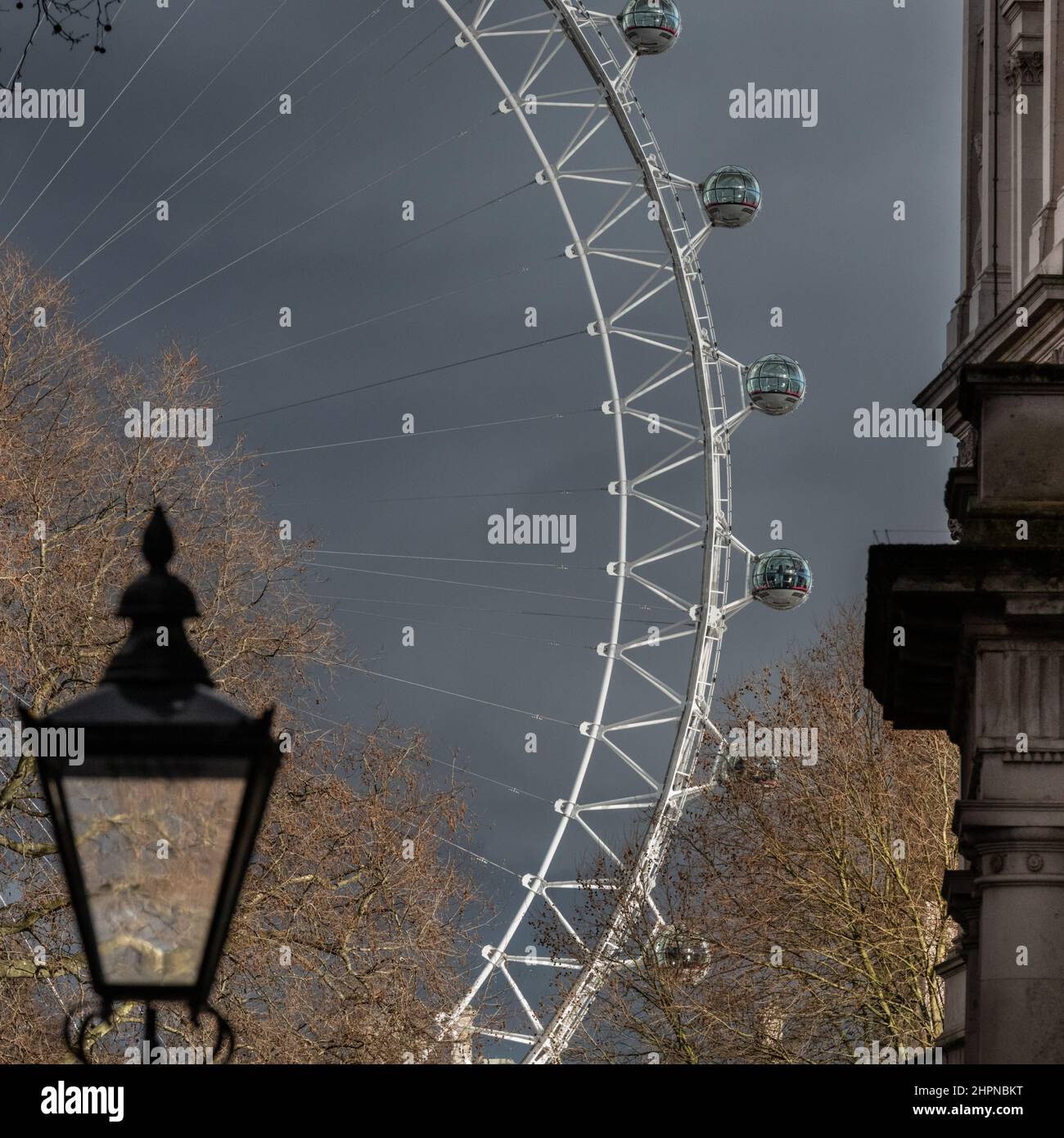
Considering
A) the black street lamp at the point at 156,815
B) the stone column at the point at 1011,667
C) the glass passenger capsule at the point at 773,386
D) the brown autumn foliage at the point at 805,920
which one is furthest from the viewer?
the glass passenger capsule at the point at 773,386

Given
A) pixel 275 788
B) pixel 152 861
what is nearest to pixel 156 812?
pixel 152 861

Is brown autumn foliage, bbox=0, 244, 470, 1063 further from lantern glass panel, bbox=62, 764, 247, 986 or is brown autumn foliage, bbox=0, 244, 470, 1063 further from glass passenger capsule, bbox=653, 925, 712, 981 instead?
lantern glass panel, bbox=62, 764, 247, 986

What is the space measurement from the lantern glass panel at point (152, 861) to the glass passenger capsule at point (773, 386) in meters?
45.9

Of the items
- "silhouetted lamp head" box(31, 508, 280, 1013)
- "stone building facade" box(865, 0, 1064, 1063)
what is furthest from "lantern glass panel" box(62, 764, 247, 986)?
"stone building facade" box(865, 0, 1064, 1063)

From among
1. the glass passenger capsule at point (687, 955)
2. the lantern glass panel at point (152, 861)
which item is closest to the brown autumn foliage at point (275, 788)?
the glass passenger capsule at point (687, 955)

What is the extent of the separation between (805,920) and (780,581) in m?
9.81

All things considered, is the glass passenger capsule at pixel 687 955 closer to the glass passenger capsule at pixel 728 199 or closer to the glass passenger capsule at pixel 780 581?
the glass passenger capsule at pixel 780 581

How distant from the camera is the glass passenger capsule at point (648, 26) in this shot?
48.9m

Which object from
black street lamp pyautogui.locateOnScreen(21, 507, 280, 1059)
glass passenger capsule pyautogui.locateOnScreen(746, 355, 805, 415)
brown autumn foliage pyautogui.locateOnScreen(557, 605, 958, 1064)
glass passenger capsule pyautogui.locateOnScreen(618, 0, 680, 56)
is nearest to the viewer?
black street lamp pyautogui.locateOnScreen(21, 507, 280, 1059)

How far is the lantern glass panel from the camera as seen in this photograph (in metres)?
5.54

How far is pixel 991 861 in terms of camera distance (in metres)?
22.1

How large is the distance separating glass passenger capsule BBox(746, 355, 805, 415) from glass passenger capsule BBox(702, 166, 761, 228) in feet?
10.4

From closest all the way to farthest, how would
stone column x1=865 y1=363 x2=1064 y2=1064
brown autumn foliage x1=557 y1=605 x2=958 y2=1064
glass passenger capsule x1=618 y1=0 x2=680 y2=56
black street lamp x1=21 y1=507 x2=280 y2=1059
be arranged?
black street lamp x1=21 y1=507 x2=280 y2=1059 → stone column x1=865 y1=363 x2=1064 y2=1064 → brown autumn foliage x1=557 y1=605 x2=958 y2=1064 → glass passenger capsule x1=618 y1=0 x2=680 y2=56
